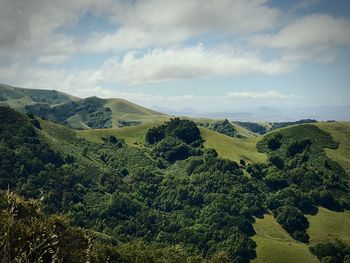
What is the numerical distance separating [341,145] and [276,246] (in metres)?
87.2

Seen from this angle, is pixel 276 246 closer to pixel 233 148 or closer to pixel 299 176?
pixel 299 176

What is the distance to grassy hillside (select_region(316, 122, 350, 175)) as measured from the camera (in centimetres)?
16986

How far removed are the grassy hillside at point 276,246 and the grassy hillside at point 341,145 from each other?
53.7 meters

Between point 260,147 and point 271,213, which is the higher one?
point 260,147

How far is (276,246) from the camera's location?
4473 inches

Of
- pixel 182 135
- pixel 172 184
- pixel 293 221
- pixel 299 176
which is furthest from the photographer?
pixel 182 135

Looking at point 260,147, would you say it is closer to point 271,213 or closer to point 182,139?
point 182,139

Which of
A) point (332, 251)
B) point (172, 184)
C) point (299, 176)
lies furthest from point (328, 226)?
point (172, 184)

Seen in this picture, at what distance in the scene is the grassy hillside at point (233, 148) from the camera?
582ft

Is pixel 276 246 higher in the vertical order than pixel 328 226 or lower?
lower

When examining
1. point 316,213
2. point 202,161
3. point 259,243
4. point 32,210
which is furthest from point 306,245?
→ point 32,210

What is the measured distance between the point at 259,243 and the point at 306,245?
14141mm

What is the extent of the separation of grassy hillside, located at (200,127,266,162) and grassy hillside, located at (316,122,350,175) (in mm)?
29958

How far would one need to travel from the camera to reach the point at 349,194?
486 feet
